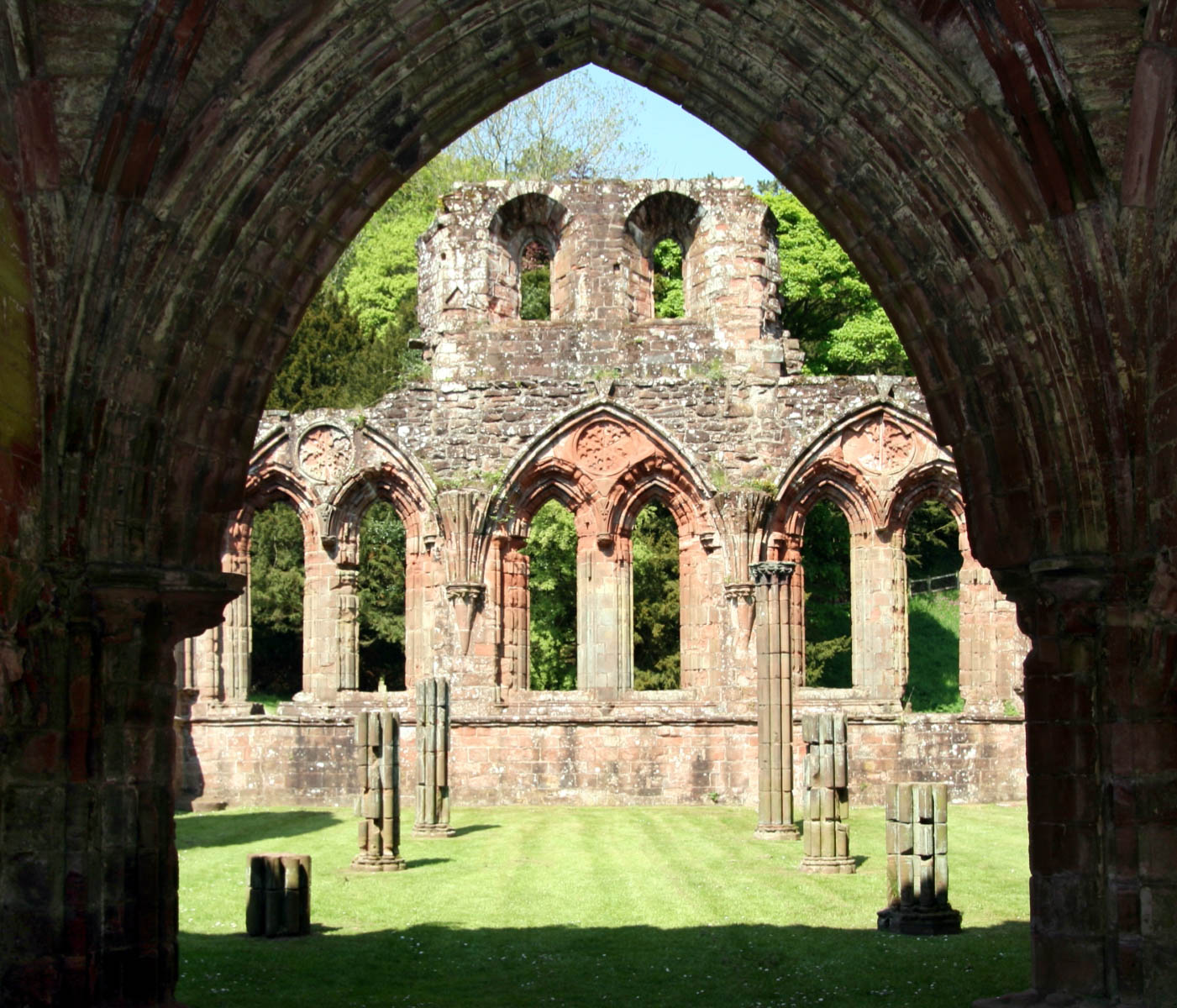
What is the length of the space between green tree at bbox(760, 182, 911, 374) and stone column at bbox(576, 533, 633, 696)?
452 inches

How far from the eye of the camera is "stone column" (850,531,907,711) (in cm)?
2178

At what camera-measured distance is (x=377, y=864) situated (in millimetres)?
15164

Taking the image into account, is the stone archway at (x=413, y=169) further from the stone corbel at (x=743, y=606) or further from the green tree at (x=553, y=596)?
the green tree at (x=553, y=596)

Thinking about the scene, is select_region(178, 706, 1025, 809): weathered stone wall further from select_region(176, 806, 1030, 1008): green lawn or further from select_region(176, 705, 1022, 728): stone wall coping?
select_region(176, 806, 1030, 1008): green lawn

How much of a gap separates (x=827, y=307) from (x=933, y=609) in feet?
21.4

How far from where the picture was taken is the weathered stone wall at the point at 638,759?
70.1 ft

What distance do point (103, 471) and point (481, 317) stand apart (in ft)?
50.6

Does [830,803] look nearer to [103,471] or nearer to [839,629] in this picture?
[103,471]

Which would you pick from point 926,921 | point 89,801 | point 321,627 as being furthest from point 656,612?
point 89,801

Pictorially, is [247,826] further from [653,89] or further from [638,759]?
[653,89]

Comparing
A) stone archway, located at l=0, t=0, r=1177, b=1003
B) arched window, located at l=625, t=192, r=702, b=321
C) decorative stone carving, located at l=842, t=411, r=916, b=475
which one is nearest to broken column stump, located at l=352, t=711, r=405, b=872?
stone archway, located at l=0, t=0, r=1177, b=1003

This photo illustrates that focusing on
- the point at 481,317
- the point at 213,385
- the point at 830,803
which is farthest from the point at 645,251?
the point at 213,385

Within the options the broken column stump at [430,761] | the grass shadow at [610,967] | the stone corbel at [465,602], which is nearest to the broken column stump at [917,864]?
the grass shadow at [610,967]

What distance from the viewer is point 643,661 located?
1124 inches
